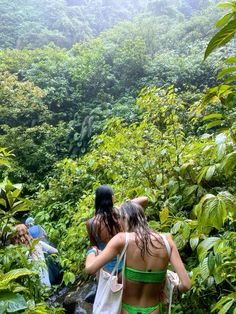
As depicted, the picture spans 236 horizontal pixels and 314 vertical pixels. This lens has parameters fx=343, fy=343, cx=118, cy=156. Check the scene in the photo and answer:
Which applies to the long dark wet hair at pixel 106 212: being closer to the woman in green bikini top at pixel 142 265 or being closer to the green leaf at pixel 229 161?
the woman in green bikini top at pixel 142 265

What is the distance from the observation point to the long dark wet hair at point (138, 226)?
1865 mm

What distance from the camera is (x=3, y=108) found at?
37.0 feet

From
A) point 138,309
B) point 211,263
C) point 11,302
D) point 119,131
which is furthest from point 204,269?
point 119,131

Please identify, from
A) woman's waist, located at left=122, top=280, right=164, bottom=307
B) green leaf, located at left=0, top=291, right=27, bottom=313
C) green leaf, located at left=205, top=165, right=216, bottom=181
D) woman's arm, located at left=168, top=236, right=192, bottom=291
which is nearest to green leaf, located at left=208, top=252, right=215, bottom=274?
woman's arm, located at left=168, top=236, right=192, bottom=291

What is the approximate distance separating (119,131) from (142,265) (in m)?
3.02

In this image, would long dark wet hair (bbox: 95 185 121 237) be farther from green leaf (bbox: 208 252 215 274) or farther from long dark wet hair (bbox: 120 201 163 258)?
green leaf (bbox: 208 252 215 274)

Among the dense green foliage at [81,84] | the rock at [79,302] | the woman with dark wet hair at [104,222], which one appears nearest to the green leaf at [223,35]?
the woman with dark wet hair at [104,222]

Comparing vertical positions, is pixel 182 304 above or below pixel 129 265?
below

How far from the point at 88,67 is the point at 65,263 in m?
10.8

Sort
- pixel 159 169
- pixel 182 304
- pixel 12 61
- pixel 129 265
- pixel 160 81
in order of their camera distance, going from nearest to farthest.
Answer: pixel 129 265 → pixel 182 304 → pixel 159 169 → pixel 160 81 → pixel 12 61

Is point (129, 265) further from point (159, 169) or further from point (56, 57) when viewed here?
point (56, 57)

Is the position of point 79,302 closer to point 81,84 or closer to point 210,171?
point 210,171

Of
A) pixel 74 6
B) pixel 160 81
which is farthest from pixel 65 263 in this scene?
pixel 74 6

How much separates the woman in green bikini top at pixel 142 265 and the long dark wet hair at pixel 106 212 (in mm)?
724
